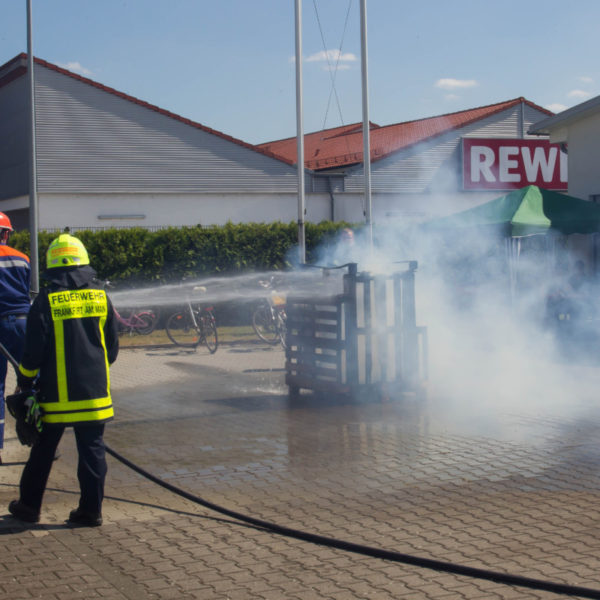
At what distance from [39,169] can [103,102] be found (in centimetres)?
339

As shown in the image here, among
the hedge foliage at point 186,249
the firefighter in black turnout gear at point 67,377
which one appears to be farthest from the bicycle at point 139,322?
the firefighter in black turnout gear at point 67,377

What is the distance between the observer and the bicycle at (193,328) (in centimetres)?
1641

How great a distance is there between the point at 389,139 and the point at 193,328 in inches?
781

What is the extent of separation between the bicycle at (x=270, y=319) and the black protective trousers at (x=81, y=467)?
40.0 feet

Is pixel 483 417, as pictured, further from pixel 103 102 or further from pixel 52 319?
pixel 103 102

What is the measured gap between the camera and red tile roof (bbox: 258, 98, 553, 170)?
32.6m

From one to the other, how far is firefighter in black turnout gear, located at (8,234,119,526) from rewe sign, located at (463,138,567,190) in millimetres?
28704

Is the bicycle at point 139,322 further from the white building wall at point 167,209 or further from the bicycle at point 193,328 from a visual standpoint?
the white building wall at point 167,209

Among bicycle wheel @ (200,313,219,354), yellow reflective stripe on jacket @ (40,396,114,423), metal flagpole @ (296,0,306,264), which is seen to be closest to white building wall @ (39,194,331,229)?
metal flagpole @ (296,0,306,264)

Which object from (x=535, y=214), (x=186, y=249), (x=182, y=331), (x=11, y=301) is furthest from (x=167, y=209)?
(x=11, y=301)

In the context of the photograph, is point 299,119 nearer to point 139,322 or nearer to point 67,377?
point 139,322

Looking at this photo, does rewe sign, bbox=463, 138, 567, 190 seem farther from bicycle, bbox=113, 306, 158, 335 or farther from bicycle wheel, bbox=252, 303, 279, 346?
bicycle, bbox=113, 306, 158, 335

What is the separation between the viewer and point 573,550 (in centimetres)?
479

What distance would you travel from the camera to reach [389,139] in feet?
113
